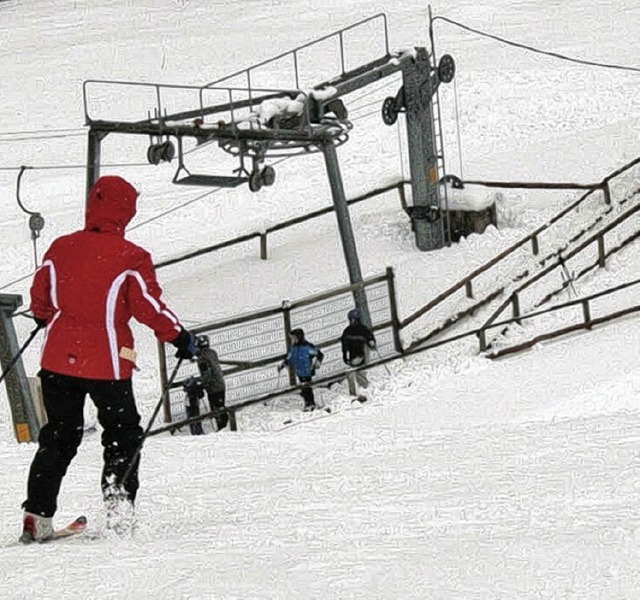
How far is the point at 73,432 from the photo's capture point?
296 inches

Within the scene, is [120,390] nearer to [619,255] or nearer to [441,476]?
[441,476]

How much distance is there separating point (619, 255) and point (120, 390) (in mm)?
14591

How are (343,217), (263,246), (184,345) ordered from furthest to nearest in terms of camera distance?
(263,246), (343,217), (184,345)

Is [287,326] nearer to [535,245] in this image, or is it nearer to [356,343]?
[356,343]

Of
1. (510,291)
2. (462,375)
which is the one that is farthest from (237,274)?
(462,375)

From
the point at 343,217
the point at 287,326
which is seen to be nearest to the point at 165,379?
the point at 287,326

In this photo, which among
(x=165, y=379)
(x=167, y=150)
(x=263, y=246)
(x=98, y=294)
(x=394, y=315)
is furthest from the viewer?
(x=263, y=246)

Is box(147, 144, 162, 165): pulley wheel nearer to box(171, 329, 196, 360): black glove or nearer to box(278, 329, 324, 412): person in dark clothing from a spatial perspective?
box(278, 329, 324, 412): person in dark clothing

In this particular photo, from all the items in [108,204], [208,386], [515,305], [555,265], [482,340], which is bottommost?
[555,265]

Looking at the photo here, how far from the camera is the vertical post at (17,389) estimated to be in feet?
51.5

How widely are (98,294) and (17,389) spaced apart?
8.86 m

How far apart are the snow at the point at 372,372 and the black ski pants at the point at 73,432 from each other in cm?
25

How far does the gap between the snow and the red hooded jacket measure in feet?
2.76

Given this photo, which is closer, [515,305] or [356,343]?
[356,343]
